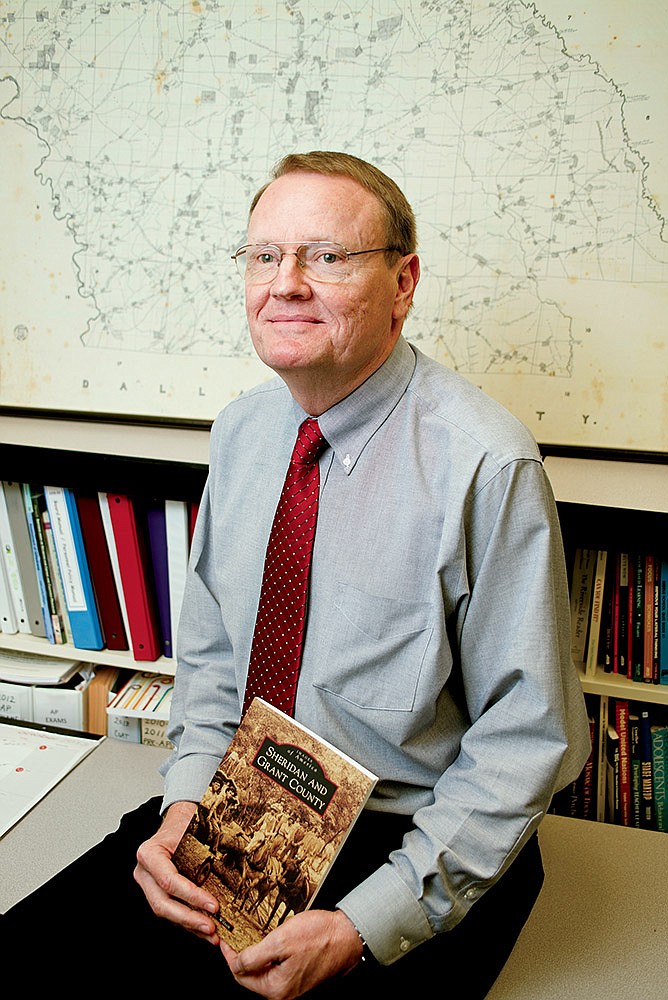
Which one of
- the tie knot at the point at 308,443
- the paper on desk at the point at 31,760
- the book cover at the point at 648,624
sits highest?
the tie knot at the point at 308,443

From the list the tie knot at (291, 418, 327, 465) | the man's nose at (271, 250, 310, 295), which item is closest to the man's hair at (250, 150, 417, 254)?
the man's nose at (271, 250, 310, 295)

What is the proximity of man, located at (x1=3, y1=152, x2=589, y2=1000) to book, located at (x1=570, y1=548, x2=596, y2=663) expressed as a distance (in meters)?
0.40

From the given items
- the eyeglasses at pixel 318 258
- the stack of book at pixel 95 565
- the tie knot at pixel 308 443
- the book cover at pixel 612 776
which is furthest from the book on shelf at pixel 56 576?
the book cover at pixel 612 776

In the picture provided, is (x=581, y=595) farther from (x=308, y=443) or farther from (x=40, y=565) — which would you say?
(x=40, y=565)

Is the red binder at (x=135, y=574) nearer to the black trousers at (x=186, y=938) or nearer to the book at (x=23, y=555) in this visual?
the book at (x=23, y=555)

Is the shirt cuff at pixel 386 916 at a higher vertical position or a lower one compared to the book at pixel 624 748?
→ higher

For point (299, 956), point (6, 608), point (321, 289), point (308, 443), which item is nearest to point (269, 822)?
point (299, 956)

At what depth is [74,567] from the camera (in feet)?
5.86

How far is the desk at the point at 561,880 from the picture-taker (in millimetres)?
1208

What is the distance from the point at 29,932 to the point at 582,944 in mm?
795

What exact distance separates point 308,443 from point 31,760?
0.96 m

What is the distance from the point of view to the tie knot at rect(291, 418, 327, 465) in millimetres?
1198

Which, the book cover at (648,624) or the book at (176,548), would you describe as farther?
the book at (176,548)

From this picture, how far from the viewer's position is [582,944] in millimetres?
1271
